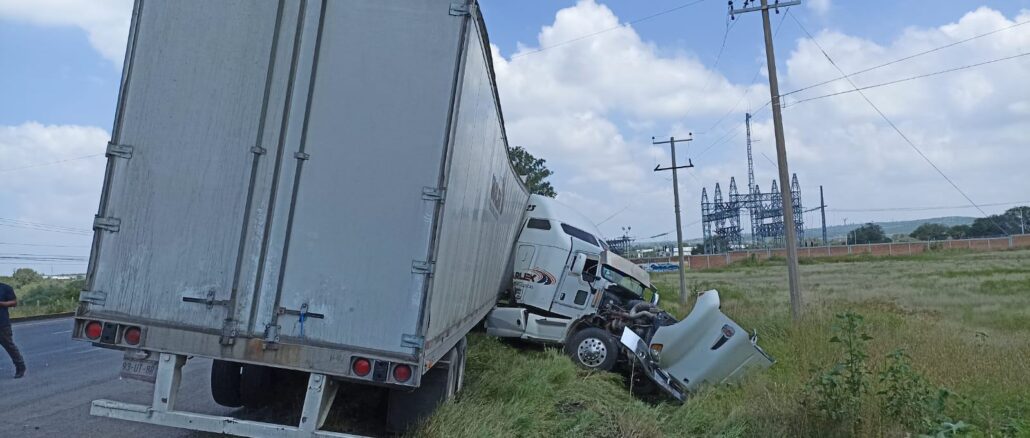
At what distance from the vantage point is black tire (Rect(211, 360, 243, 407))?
6.61 meters

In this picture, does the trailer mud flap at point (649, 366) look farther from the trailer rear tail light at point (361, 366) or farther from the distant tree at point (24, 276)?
the distant tree at point (24, 276)

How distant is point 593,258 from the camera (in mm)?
13398

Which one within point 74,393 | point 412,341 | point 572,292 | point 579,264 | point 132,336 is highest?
point 579,264

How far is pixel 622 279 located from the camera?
13703 mm

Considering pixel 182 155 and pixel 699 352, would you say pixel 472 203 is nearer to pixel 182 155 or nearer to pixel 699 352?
pixel 182 155

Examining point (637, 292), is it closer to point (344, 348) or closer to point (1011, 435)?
point (1011, 435)

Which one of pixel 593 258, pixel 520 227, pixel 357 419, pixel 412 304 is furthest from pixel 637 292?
pixel 412 304

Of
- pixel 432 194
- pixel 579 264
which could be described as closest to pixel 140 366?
pixel 432 194

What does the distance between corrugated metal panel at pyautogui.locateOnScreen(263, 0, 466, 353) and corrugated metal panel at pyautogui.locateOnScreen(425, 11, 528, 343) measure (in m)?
0.21

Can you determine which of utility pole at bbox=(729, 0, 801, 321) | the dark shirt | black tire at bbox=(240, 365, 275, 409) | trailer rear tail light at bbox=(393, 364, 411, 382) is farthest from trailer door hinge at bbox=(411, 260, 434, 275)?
utility pole at bbox=(729, 0, 801, 321)

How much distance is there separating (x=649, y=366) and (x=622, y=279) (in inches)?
181

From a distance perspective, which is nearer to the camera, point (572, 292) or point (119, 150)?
point (119, 150)

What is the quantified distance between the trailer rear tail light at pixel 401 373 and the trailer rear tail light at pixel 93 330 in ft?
6.87

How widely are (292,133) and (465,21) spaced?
1.48 meters
